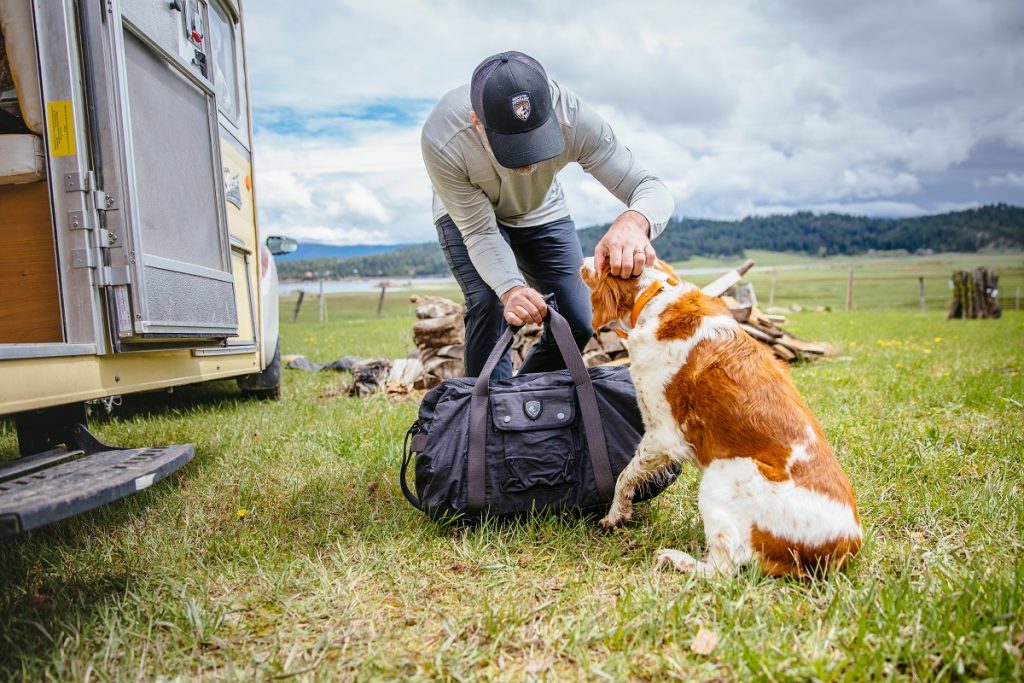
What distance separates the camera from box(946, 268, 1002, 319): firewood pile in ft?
54.1

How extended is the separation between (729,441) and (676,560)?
48cm

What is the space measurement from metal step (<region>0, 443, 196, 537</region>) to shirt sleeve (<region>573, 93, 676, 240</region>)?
7.24 ft

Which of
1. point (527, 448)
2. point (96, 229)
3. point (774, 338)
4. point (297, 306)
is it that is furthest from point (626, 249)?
point (297, 306)

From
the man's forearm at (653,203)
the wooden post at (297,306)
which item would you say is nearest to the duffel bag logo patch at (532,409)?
the man's forearm at (653,203)

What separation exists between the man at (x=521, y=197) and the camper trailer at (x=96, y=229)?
1.32 m

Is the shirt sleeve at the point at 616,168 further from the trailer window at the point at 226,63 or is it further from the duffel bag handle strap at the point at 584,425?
the trailer window at the point at 226,63

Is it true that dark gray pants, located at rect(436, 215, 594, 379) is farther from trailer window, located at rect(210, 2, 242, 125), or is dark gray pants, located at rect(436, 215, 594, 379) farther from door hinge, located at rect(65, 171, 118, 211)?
trailer window, located at rect(210, 2, 242, 125)

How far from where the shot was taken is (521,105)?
8.09ft

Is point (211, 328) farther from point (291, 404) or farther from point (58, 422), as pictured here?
point (291, 404)

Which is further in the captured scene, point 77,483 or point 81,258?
point 81,258

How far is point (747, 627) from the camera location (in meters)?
1.82

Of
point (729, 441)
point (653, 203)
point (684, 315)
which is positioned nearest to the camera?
point (729, 441)

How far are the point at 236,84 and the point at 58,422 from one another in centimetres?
294

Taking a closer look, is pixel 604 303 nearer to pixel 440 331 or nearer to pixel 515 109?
pixel 515 109
